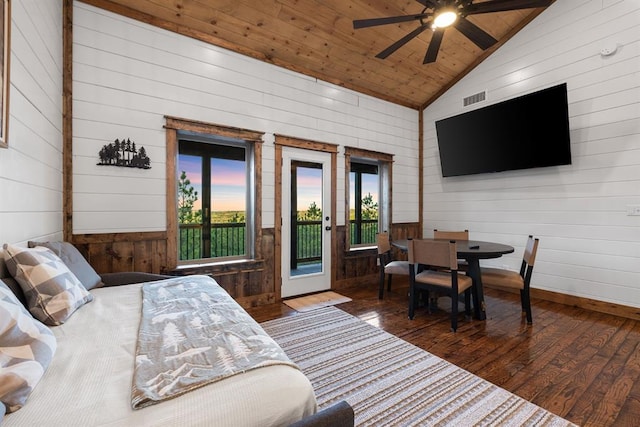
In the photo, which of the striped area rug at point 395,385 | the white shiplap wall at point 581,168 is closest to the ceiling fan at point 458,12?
the white shiplap wall at point 581,168

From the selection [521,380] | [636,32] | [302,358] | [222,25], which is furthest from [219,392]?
[636,32]

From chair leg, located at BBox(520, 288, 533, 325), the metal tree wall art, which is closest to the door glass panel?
the metal tree wall art

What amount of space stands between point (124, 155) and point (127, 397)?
2.70m

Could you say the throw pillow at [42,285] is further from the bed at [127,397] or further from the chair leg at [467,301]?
the chair leg at [467,301]

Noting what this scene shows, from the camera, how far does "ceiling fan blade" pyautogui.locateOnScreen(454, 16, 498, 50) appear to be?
2.58 m

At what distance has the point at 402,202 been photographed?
527 centimetres

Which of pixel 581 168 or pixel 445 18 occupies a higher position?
pixel 445 18

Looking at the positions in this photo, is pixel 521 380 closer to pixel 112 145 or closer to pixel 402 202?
pixel 402 202

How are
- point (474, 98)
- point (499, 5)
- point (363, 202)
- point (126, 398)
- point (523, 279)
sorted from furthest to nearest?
point (363, 202) → point (474, 98) → point (523, 279) → point (499, 5) → point (126, 398)

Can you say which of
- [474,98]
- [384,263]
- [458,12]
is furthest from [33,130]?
[474,98]

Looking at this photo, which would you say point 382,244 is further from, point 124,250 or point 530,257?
point 124,250

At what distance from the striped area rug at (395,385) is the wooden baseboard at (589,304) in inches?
102

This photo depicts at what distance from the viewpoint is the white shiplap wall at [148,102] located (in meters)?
2.78

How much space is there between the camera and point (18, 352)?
98 centimetres
